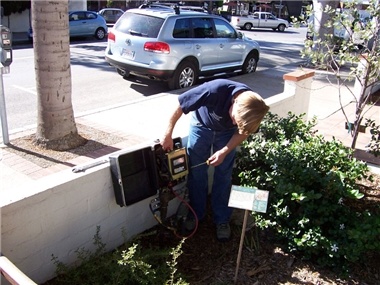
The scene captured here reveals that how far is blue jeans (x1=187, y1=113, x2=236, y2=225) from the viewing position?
11.0ft

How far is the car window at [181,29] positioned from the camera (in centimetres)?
884

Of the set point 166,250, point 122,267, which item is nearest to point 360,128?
point 166,250

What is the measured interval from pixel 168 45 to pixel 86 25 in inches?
469

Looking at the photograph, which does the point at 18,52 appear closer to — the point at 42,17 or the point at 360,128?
the point at 42,17

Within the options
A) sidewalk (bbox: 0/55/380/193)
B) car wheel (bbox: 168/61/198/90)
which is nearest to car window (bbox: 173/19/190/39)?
car wheel (bbox: 168/61/198/90)

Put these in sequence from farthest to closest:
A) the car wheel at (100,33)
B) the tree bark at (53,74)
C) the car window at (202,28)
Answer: the car wheel at (100,33) < the car window at (202,28) < the tree bark at (53,74)

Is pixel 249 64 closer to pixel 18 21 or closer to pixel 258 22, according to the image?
pixel 18 21

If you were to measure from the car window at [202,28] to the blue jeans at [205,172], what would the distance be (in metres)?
6.49

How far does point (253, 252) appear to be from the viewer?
3322 mm

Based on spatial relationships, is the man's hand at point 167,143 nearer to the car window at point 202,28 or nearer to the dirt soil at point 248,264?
the dirt soil at point 248,264

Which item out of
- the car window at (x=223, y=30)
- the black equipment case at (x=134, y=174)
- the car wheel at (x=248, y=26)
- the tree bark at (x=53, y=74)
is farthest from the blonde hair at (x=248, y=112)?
the car wheel at (x=248, y=26)

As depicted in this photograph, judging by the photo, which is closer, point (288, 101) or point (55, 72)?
point (55, 72)

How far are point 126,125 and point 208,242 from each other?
339 cm

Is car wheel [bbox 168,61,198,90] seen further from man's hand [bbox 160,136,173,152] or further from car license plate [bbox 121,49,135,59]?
man's hand [bbox 160,136,173,152]
